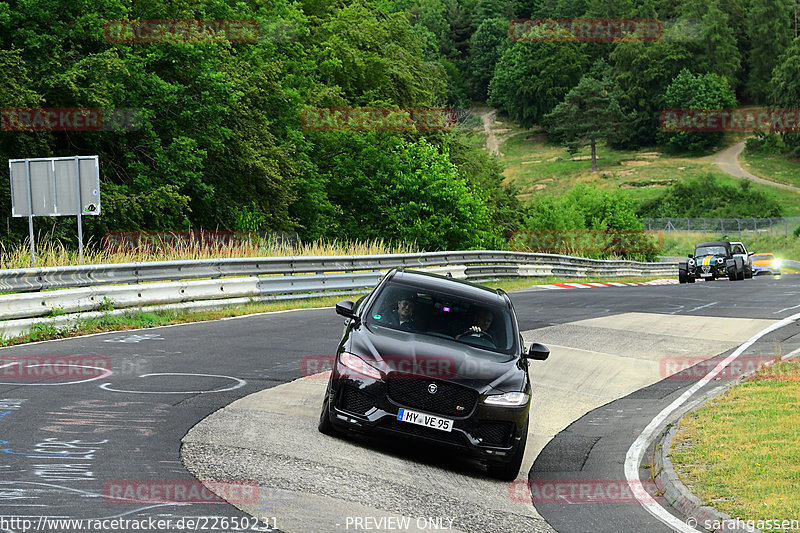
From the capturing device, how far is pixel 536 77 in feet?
580

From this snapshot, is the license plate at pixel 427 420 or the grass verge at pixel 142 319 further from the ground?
the license plate at pixel 427 420

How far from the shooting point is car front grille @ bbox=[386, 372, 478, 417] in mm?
8289

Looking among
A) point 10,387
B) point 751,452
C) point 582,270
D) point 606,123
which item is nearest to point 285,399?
point 10,387

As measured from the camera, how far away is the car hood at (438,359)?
840 cm

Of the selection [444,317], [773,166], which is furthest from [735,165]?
[444,317]

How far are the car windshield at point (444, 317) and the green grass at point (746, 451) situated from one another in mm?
2085

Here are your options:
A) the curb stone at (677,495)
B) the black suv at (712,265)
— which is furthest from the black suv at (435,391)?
the black suv at (712,265)

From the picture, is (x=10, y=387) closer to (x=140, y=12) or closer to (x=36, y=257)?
(x=36, y=257)

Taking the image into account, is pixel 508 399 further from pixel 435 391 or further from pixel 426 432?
pixel 426 432

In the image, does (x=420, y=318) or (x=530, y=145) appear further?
(x=530, y=145)

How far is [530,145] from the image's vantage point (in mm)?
170750

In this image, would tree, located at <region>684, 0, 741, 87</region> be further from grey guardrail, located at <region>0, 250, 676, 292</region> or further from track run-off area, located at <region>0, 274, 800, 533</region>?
track run-off area, located at <region>0, 274, 800, 533</region>

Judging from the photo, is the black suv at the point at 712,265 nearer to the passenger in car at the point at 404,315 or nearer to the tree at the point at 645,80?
the passenger in car at the point at 404,315

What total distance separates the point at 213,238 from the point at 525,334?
20.8 meters
